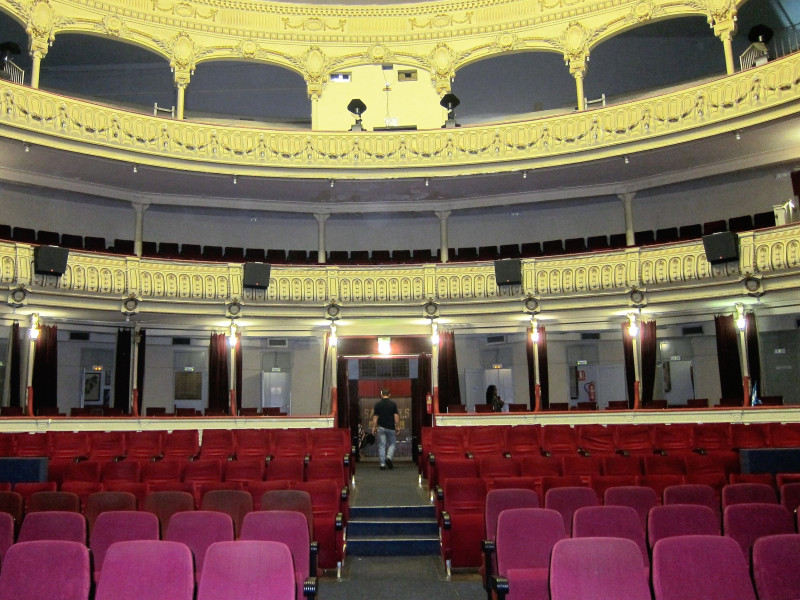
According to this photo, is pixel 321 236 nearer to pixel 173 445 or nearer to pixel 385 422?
pixel 385 422

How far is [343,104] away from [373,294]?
582 centimetres

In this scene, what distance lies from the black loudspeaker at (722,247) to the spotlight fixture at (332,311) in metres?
7.47

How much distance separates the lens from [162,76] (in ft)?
58.2

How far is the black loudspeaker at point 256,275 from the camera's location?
47.3 ft

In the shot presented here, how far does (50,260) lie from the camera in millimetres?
12609

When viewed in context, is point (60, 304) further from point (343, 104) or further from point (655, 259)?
point (655, 259)

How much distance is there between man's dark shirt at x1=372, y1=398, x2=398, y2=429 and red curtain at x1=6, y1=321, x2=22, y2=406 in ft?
25.8

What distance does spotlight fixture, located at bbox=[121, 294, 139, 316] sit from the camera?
13.6 m

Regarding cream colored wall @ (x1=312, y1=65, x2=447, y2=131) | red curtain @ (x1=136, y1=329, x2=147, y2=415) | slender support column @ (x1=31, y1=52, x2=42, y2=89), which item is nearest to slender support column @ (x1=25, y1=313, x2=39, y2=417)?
red curtain @ (x1=136, y1=329, x2=147, y2=415)

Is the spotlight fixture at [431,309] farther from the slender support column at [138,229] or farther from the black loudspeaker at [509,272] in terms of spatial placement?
the slender support column at [138,229]

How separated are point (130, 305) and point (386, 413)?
607 centimetres

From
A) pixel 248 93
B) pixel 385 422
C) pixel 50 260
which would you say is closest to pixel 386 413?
pixel 385 422

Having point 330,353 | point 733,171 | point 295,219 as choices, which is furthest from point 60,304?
point 733,171

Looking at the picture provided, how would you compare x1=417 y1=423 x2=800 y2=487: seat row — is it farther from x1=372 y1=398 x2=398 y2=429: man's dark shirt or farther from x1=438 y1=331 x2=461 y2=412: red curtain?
x1=438 y1=331 x2=461 y2=412: red curtain
